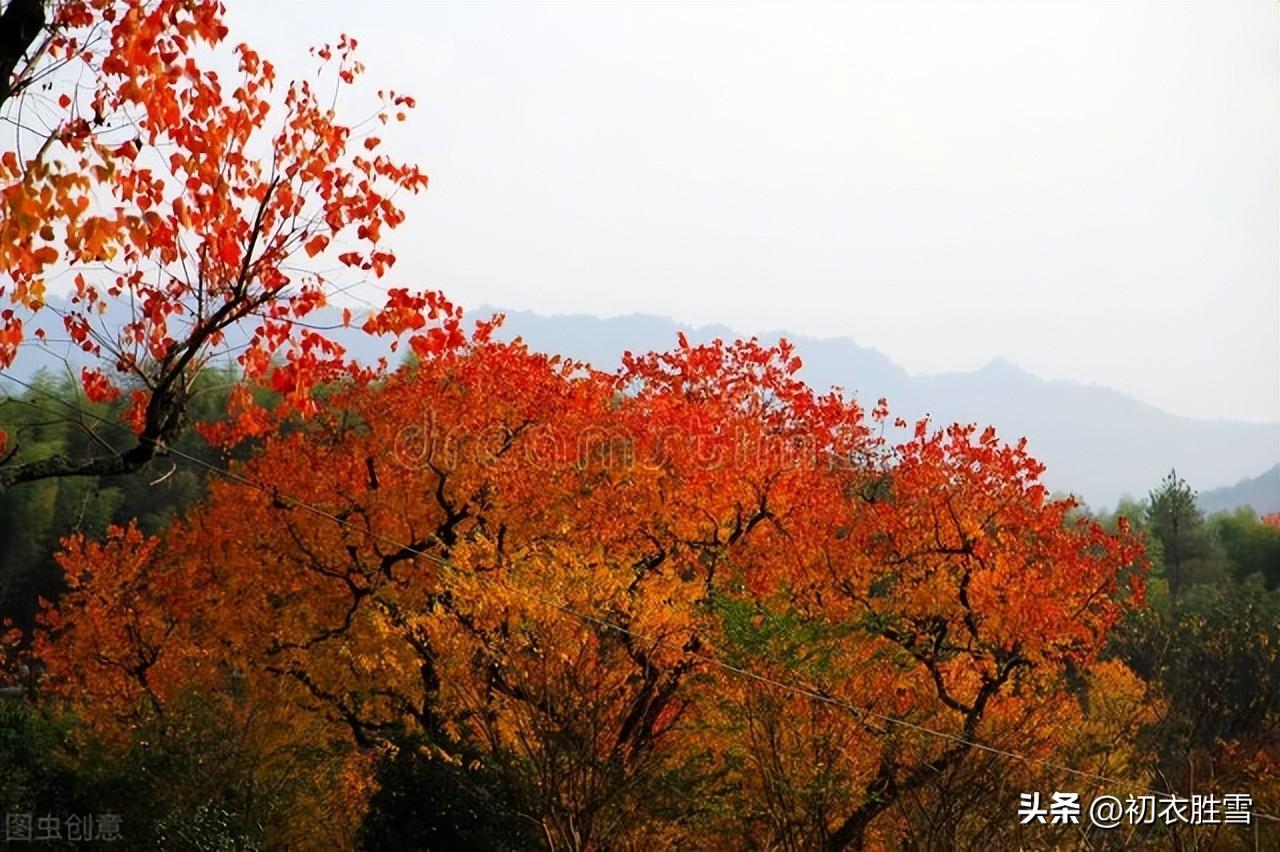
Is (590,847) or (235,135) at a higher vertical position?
(235,135)

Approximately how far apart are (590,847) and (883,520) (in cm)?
803

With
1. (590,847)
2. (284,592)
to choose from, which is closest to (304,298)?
(590,847)

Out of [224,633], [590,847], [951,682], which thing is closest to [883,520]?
[951,682]

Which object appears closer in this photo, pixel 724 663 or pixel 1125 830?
pixel 724 663

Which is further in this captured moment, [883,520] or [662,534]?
[883,520]

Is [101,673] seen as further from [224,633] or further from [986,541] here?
[986,541]

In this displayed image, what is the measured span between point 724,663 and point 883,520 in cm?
603

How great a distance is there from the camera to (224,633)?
1767 centimetres

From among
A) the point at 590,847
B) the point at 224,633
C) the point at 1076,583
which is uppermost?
the point at 1076,583

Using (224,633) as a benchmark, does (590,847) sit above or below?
below

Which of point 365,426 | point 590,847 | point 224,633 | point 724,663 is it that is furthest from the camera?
point 365,426

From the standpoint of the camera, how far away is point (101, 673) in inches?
821

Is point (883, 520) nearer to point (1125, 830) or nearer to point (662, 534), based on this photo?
point (662, 534)

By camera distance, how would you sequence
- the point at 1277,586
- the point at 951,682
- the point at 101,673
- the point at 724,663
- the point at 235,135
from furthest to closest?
the point at 1277,586 → the point at 101,673 → the point at 951,682 → the point at 724,663 → the point at 235,135
